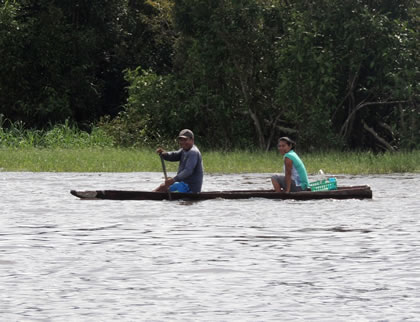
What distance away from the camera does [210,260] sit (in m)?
10.3

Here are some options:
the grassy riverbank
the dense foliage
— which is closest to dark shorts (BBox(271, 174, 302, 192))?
the grassy riverbank

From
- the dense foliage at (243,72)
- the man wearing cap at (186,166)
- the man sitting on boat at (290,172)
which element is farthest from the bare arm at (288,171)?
the dense foliage at (243,72)

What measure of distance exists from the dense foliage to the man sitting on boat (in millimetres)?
10750

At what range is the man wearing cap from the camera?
16.8 m

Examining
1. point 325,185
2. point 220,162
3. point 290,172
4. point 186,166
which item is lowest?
point 220,162

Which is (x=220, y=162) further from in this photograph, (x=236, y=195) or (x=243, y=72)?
(x=236, y=195)

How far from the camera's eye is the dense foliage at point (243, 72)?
28219 mm

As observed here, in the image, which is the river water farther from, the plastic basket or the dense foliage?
the dense foliage

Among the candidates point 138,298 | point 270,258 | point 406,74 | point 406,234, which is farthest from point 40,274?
point 406,74

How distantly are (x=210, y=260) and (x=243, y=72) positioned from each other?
20409mm

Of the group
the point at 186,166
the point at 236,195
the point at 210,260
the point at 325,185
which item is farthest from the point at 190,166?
the point at 210,260

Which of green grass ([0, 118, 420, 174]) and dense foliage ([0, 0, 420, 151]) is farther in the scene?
dense foliage ([0, 0, 420, 151])

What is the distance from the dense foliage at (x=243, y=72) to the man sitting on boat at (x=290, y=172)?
10.7 meters

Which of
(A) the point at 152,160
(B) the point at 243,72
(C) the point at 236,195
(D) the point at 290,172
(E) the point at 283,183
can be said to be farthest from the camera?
(B) the point at 243,72
